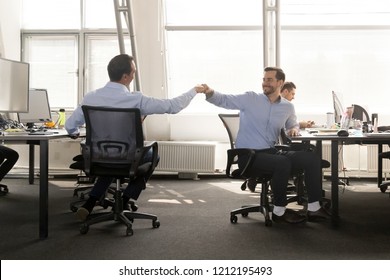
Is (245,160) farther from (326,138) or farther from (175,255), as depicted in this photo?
(175,255)

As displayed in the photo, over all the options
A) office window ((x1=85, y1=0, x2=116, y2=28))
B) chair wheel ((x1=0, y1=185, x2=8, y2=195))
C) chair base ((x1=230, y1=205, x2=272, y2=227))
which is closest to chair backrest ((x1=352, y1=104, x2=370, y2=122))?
chair base ((x1=230, y1=205, x2=272, y2=227))

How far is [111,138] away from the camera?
9.68 feet

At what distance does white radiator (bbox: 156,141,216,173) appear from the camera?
607cm

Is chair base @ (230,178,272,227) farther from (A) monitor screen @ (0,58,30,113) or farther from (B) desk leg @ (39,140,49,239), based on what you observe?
(A) monitor screen @ (0,58,30,113)

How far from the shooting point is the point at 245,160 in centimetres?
328

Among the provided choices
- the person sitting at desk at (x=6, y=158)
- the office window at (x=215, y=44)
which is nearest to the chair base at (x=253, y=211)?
the person sitting at desk at (x=6, y=158)

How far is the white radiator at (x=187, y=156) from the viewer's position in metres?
6.07

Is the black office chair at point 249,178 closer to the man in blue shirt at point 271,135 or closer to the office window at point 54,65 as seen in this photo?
the man in blue shirt at point 271,135

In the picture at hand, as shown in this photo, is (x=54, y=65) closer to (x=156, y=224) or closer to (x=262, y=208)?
(x=156, y=224)

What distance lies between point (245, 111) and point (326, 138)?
0.64 meters

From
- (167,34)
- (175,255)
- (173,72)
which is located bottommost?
(175,255)

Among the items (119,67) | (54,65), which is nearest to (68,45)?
(54,65)

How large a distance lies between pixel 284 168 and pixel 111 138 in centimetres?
124
